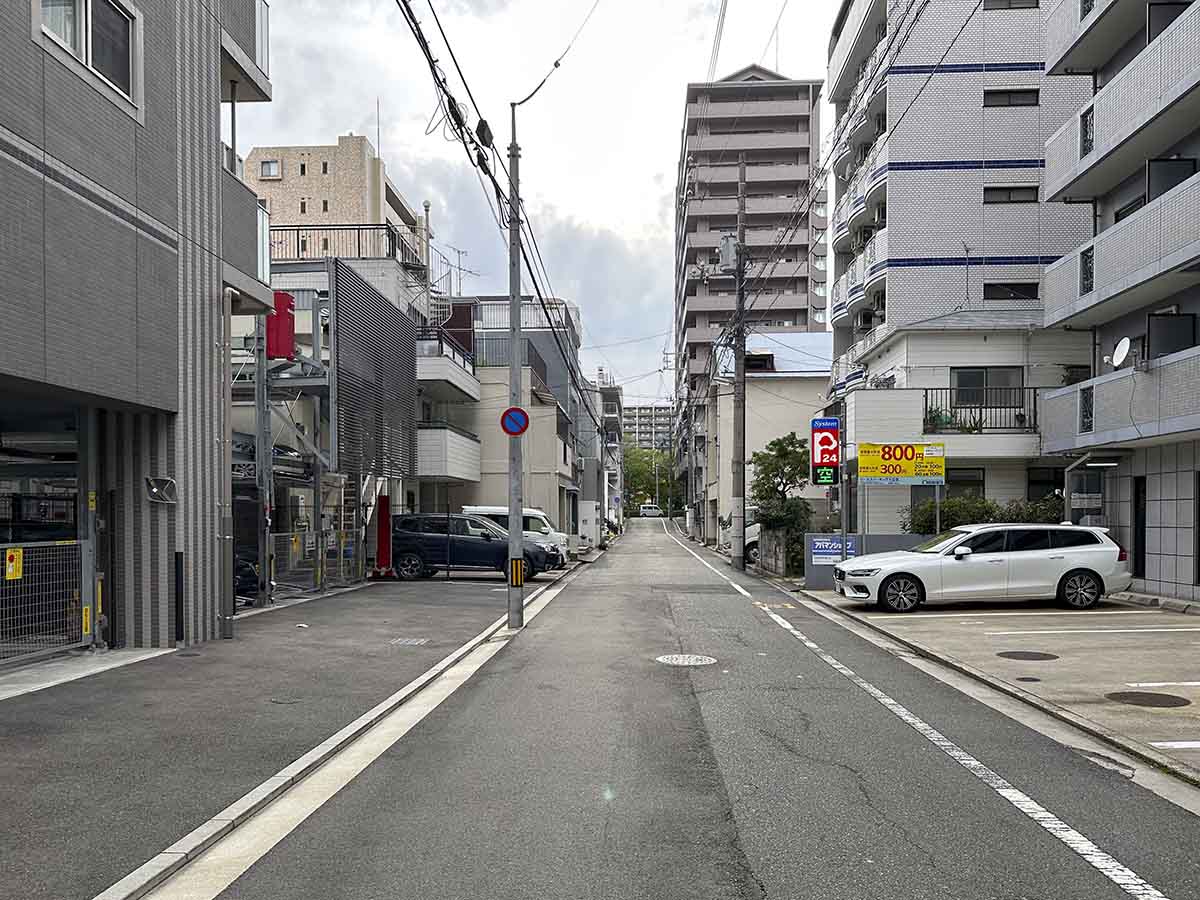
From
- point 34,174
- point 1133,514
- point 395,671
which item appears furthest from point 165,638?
point 1133,514

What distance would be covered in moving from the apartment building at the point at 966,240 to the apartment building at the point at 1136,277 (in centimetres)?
535

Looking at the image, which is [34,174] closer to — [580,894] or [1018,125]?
[580,894]

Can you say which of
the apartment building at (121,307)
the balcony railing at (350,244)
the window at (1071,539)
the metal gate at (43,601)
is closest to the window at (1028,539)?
the window at (1071,539)

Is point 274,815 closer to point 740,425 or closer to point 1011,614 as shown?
point 1011,614

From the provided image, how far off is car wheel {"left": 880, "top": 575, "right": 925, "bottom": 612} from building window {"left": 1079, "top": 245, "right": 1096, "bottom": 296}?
26.4ft

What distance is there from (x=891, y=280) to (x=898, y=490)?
21.0 feet

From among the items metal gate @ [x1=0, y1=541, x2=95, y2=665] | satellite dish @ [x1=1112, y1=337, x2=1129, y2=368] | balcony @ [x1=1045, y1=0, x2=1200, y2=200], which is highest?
balcony @ [x1=1045, y1=0, x2=1200, y2=200]

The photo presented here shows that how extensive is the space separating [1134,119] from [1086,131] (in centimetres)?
261

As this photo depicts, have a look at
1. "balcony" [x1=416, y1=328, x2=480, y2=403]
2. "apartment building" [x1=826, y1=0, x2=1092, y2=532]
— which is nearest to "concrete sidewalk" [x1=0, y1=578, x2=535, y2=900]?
"apartment building" [x1=826, y1=0, x2=1092, y2=532]

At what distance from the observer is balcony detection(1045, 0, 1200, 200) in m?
17.6

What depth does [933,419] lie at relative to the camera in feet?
94.9

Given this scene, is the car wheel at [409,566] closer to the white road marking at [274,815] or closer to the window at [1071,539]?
the window at [1071,539]

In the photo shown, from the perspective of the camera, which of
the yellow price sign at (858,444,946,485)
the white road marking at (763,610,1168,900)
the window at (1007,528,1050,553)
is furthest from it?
the yellow price sign at (858,444,946,485)

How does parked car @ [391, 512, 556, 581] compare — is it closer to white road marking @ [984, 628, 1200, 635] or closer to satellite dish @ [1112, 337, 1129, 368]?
white road marking @ [984, 628, 1200, 635]
